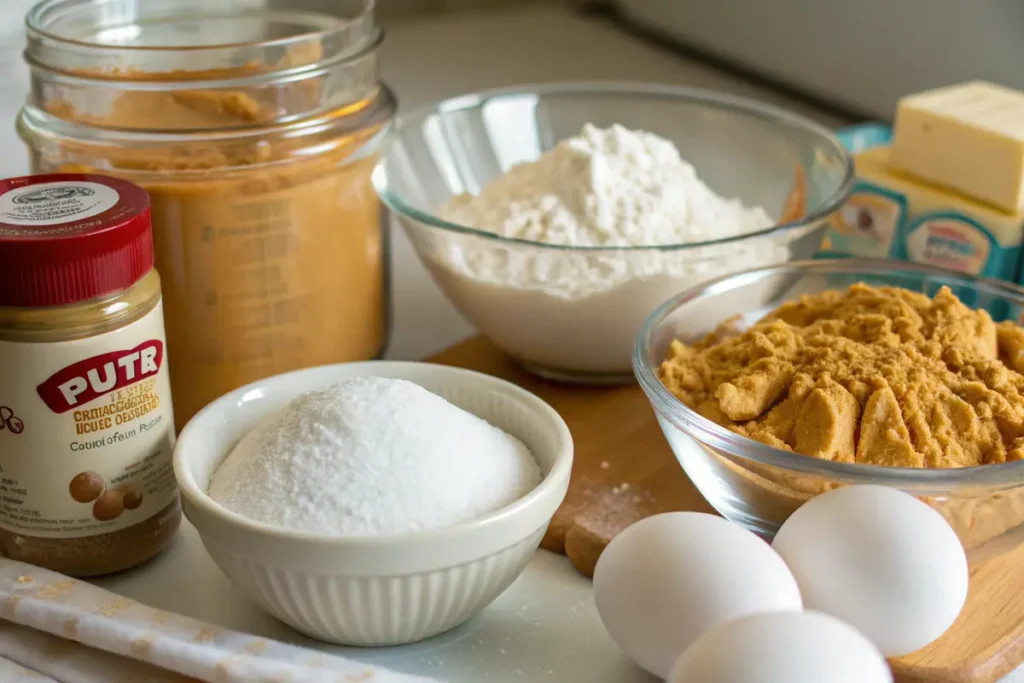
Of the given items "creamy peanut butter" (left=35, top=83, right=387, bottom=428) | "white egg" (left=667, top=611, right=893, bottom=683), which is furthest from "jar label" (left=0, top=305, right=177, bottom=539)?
"white egg" (left=667, top=611, right=893, bottom=683)

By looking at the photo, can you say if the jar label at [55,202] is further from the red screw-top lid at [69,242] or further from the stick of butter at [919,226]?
the stick of butter at [919,226]

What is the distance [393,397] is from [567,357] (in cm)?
30

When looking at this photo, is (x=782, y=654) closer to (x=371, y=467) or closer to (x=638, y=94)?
(x=371, y=467)

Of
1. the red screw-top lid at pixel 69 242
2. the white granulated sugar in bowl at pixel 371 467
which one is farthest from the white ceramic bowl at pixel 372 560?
the red screw-top lid at pixel 69 242

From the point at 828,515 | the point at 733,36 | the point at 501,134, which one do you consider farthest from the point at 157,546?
the point at 733,36

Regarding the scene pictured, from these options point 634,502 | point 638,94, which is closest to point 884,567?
point 634,502

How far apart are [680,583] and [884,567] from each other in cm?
12

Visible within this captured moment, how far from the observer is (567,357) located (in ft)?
3.40

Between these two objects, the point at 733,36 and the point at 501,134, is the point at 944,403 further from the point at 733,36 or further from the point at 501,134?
the point at 733,36

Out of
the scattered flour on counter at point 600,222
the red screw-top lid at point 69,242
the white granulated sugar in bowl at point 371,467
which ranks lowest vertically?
the white granulated sugar in bowl at point 371,467

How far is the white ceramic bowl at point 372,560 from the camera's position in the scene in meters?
0.68

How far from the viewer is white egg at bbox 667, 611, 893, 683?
57 cm

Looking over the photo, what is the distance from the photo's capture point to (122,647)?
2.35 feet

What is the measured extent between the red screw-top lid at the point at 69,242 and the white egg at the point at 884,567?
17.5 inches
